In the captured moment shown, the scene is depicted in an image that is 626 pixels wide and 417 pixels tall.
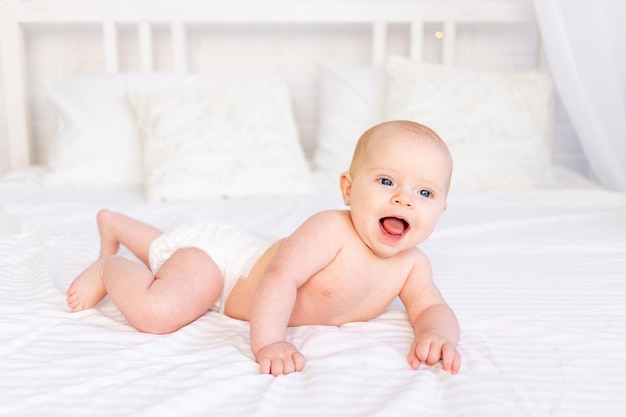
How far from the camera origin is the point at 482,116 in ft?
6.29

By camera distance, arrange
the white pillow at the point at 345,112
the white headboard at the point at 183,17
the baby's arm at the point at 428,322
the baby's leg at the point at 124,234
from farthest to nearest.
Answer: the white headboard at the point at 183,17 < the white pillow at the point at 345,112 < the baby's leg at the point at 124,234 < the baby's arm at the point at 428,322

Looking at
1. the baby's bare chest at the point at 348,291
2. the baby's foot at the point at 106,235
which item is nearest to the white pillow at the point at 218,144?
the baby's foot at the point at 106,235

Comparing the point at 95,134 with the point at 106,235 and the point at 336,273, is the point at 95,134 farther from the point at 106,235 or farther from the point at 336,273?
the point at 336,273

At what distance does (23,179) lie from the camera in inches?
76.0

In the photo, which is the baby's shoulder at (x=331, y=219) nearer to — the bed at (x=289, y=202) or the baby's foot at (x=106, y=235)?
the bed at (x=289, y=202)

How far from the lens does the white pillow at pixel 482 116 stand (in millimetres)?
1891

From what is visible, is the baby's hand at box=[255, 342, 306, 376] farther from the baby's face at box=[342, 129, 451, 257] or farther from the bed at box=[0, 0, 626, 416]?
the baby's face at box=[342, 129, 451, 257]

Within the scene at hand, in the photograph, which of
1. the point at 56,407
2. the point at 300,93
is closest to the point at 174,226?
the point at 56,407

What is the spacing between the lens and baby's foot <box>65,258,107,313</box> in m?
Answer: 0.95

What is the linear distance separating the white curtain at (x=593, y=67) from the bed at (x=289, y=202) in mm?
141

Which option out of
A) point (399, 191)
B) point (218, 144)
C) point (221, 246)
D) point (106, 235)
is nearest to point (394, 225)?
point (399, 191)

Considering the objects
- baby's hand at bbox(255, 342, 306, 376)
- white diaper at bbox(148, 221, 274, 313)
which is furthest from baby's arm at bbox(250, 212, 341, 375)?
white diaper at bbox(148, 221, 274, 313)

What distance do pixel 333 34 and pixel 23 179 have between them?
46.3 inches

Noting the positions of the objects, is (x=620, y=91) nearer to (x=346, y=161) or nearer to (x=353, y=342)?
(x=346, y=161)
